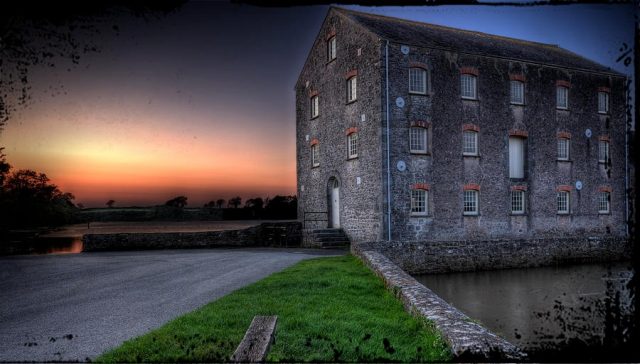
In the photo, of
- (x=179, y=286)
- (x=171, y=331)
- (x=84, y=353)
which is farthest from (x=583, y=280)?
(x=84, y=353)

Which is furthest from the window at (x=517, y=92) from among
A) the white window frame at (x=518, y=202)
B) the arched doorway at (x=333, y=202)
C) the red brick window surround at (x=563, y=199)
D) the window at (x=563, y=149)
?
the arched doorway at (x=333, y=202)

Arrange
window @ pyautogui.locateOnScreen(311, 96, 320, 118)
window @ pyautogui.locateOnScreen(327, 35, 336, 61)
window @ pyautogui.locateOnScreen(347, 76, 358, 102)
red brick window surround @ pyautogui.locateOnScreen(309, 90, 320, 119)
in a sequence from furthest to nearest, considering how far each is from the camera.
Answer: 1. window @ pyautogui.locateOnScreen(311, 96, 320, 118)
2. red brick window surround @ pyautogui.locateOnScreen(309, 90, 320, 119)
3. window @ pyautogui.locateOnScreen(327, 35, 336, 61)
4. window @ pyautogui.locateOnScreen(347, 76, 358, 102)

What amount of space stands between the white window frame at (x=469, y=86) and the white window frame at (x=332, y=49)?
6363 mm

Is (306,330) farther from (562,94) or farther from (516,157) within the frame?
(562,94)

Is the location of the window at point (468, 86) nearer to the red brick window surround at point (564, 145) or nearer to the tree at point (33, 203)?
the red brick window surround at point (564, 145)

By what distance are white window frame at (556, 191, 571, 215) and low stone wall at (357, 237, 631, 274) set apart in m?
2.90

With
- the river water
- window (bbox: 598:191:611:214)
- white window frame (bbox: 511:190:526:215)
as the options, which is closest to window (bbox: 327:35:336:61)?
white window frame (bbox: 511:190:526:215)

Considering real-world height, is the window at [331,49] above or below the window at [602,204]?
above

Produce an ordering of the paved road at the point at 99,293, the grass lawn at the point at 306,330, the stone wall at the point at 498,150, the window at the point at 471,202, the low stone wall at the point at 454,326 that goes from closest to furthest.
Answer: the low stone wall at the point at 454,326
the grass lawn at the point at 306,330
the paved road at the point at 99,293
the stone wall at the point at 498,150
the window at the point at 471,202

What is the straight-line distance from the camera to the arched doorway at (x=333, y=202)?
22.6m

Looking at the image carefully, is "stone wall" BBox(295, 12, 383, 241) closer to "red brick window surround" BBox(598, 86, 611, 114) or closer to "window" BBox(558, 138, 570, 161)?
"window" BBox(558, 138, 570, 161)

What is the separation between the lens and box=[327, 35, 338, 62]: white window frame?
22567 millimetres

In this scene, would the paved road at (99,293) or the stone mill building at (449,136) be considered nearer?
the paved road at (99,293)

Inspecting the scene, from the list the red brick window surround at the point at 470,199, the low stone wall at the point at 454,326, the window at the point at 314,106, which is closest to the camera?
the low stone wall at the point at 454,326
